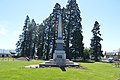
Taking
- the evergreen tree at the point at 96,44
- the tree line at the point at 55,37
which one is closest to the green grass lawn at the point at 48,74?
the tree line at the point at 55,37

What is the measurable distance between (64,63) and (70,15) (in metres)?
32.5

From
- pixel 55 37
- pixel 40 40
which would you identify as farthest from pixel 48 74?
pixel 40 40

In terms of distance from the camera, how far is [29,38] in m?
79.6

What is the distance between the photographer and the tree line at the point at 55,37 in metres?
67.8

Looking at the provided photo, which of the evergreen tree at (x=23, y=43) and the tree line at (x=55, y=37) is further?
the evergreen tree at (x=23, y=43)

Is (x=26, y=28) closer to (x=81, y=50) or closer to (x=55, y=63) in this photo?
(x=81, y=50)

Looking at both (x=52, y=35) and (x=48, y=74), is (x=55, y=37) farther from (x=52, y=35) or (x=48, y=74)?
(x=48, y=74)

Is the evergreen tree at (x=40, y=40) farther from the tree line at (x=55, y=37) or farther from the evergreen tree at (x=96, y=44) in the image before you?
the evergreen tree at (x=96, y=44)

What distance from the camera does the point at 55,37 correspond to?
2817 inches

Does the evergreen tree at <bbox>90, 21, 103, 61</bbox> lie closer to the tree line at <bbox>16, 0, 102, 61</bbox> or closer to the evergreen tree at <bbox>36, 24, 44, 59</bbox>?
the tree line at <bbox>16, 0, 102, 61</bbox>

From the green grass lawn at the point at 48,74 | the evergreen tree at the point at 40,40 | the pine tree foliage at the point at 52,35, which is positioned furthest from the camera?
the evergreen tree at the point at 40,40

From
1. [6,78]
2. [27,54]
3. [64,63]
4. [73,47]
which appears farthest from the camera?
[27,54]

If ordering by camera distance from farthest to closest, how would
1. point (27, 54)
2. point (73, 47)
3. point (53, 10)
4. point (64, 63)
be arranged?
point (27, 54) < point (53, 10) < point (73, 47) < point (64, 63)

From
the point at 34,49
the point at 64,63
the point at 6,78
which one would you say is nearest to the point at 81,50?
the point at 34,49
